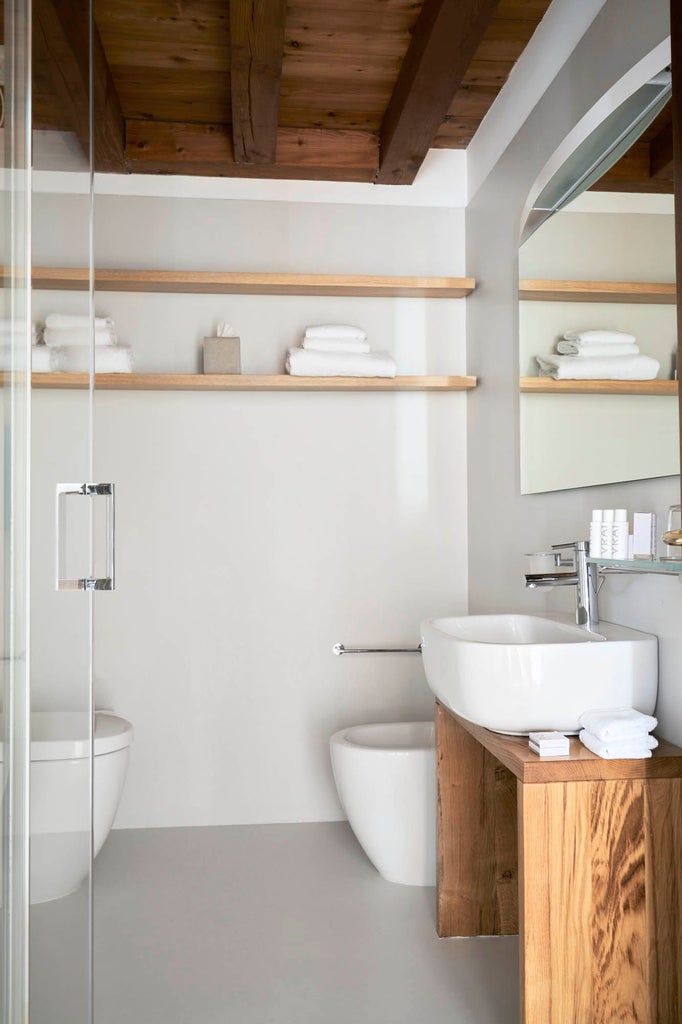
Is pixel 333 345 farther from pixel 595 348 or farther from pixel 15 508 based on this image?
pixel 15 508

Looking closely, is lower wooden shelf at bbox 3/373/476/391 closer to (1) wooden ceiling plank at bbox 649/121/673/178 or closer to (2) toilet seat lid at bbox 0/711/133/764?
(1) wooden ceiling plank at bbox 649/121/673/178

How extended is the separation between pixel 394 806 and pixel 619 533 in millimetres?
1168

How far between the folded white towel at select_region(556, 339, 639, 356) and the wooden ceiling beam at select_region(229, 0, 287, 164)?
107cm

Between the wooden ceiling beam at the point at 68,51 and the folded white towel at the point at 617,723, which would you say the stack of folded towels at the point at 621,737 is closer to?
the folded white towel at the point at 617,723

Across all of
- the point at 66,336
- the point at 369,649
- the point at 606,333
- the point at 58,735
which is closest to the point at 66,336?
the point at 66,336

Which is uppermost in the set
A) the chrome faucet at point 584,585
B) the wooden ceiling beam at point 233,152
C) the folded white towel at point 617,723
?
the wooden ceiling beam at point 233,152

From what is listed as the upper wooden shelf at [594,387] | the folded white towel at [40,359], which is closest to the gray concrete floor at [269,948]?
the folded white towel at [40,359]

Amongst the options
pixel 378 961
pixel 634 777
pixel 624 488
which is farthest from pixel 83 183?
pixel 378 961

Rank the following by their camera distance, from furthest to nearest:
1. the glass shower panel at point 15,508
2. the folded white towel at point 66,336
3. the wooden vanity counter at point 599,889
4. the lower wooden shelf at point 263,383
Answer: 1. the lower wooden shelf at point 263,383
2. the wooden vanity counter at point 599,889
3. the folded white towel at point 66,336
4. the glass shower panel at point 15,508

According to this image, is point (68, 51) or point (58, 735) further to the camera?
point (68, 51)

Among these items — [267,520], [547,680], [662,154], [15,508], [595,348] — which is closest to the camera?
[15,508]

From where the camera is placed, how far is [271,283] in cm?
302

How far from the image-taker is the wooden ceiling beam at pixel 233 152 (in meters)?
3.00

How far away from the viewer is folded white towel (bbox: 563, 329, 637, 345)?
1.88 metres
